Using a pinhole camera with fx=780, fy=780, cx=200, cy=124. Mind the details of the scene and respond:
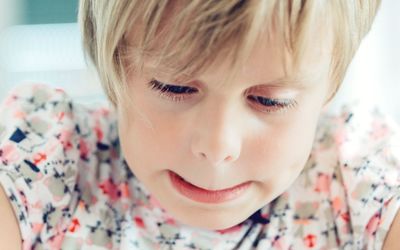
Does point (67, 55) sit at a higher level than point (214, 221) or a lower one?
higher

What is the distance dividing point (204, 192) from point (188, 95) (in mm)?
121

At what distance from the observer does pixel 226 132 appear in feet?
2.45

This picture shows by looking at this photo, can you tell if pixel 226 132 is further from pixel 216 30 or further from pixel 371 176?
pixel 371 176

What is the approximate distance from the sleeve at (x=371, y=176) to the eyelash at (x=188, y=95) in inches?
7.7

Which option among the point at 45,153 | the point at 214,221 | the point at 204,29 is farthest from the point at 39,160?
the point at 204,29

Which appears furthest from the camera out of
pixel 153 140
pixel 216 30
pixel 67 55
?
pixel 67 55

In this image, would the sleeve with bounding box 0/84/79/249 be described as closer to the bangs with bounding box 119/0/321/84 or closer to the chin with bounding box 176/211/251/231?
the chin with bounding box 176/211/251/231

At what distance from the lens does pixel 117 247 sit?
3.07 ft

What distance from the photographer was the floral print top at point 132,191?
0.92 meters

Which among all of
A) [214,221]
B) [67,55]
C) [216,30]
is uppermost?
[67,55]

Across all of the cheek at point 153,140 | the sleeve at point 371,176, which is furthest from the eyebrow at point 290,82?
the sleeve at point 371,176

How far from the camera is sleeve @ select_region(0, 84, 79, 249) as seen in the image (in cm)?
91

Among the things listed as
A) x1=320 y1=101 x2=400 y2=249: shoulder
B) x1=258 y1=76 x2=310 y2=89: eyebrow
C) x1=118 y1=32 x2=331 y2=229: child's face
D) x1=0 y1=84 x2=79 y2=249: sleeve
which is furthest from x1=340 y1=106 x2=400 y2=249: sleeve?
x1=0 y1=84 x2=79 y2=249: sleeve

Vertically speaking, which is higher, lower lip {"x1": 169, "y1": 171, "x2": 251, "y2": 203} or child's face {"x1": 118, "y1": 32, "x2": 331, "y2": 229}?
child's face {"x1": 118, "y1": 32, "x2": 331, "y2": 229}
